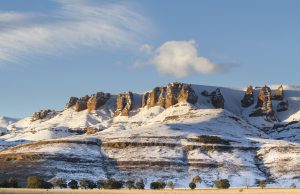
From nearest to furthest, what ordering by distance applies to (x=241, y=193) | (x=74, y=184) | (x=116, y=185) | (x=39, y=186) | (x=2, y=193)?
(x=2, y=193) → (x=241, y=193) → (x=39, y=186) → (x=116, y=185) → (x=74, y=184)

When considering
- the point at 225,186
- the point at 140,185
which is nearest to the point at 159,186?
the point at 140,185

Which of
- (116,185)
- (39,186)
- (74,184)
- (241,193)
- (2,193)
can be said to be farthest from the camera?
(74,184)

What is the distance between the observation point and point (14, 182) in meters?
174

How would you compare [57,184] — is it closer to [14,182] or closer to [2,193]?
[14,182]

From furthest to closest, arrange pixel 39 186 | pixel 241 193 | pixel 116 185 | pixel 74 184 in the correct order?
pixel 74 184 → pixel 116 185 → pixel 39 186 → pixel 241 193

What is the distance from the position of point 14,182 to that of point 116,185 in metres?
28.0

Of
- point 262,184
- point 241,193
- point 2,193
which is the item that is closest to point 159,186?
point 262,184

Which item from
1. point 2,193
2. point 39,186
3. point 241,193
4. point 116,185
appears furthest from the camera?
point 116,185

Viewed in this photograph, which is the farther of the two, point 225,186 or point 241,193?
point 225,186

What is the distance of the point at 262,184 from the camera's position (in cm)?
18788

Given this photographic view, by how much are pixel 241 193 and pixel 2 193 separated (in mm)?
45399

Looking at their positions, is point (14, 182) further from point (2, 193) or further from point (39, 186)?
point (2, 193)

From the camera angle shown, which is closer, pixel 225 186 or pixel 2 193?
pixel 2 193

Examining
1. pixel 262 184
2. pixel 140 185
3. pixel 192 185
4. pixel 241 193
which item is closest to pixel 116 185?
pixel 140 185
